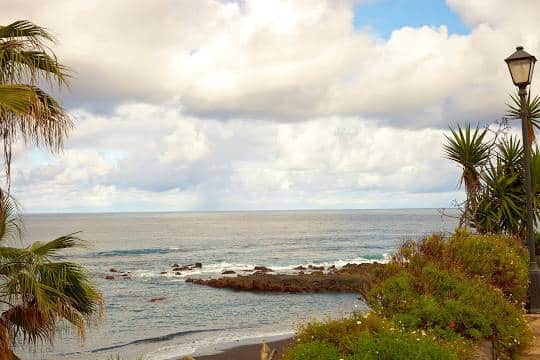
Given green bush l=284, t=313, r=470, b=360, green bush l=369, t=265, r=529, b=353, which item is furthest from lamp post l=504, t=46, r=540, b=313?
green bush l=284, t=313, r=470, b=360

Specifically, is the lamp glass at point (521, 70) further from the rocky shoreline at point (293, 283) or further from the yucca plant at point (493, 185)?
the rocky shoreline at point (293, 283)

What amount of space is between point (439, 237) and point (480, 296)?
2580 millimetres

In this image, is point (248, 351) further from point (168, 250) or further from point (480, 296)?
point (168, 250)

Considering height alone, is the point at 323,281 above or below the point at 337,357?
below

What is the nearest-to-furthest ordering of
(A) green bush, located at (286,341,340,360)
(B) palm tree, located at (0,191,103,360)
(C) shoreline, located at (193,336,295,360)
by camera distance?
1. (A) green bush, located at (286,341,340,360)
2. (B) palm tree, located at (0,191,103,360)
3. (C) shoreline, located at (193,336,295,360)

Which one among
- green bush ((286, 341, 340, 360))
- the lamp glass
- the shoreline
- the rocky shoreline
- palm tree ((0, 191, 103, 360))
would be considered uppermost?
the lamp glass

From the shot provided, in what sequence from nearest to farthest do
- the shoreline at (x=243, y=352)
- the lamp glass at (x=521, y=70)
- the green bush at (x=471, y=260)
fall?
1. the green bush at (x=471, y=260)
2. the lamp glass at (x=521, y=70)
3. the shoreline at (x=243, y=352)

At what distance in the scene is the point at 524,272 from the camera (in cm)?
1041

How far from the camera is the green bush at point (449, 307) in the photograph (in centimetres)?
659

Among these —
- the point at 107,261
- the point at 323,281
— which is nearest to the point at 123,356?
the point at 323,281

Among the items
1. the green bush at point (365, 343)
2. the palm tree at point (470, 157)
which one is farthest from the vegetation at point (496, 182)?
the green bush at point (365, 343)

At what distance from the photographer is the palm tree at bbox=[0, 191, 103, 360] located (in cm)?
652

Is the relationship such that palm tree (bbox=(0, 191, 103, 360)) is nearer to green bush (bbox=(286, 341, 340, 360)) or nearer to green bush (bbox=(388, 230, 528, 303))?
green bush (bbox=(286, 341, 340, 360))

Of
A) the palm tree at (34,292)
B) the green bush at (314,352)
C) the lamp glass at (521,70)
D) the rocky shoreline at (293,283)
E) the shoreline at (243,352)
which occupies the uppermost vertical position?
the lamp glass at (521,70)
